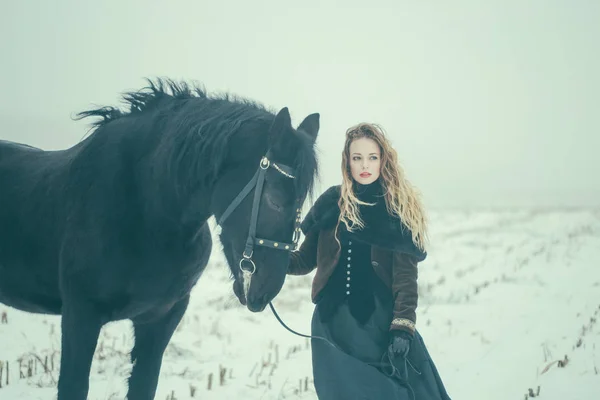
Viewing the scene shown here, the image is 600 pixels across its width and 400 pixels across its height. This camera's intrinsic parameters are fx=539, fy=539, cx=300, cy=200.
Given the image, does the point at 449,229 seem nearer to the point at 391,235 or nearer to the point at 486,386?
the point at 486,386

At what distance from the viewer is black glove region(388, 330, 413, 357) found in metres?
2.81

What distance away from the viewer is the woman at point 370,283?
2.92m

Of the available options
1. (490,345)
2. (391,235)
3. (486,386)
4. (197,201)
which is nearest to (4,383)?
(197,201)

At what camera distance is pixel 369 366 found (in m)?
2.95

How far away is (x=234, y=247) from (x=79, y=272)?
0.89 metres

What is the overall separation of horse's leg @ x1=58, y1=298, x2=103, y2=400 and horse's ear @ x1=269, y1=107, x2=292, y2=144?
136 cm

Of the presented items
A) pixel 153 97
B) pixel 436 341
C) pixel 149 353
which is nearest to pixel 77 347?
pixel 149 353

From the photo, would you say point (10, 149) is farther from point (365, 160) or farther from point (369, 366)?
point (369, 366)

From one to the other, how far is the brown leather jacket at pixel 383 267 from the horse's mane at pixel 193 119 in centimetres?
53

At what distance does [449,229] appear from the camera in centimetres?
1700

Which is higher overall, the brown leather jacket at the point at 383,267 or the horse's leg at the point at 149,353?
the brown leather jacket at the point at 383,267

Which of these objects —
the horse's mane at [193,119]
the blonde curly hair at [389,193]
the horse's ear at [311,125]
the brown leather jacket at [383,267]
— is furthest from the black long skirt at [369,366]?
the horse's ear at [311,125]

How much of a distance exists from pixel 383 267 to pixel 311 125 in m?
0.88

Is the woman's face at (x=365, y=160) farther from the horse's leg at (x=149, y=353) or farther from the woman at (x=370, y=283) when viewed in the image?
the horse's leg at (x=149, y=353)
